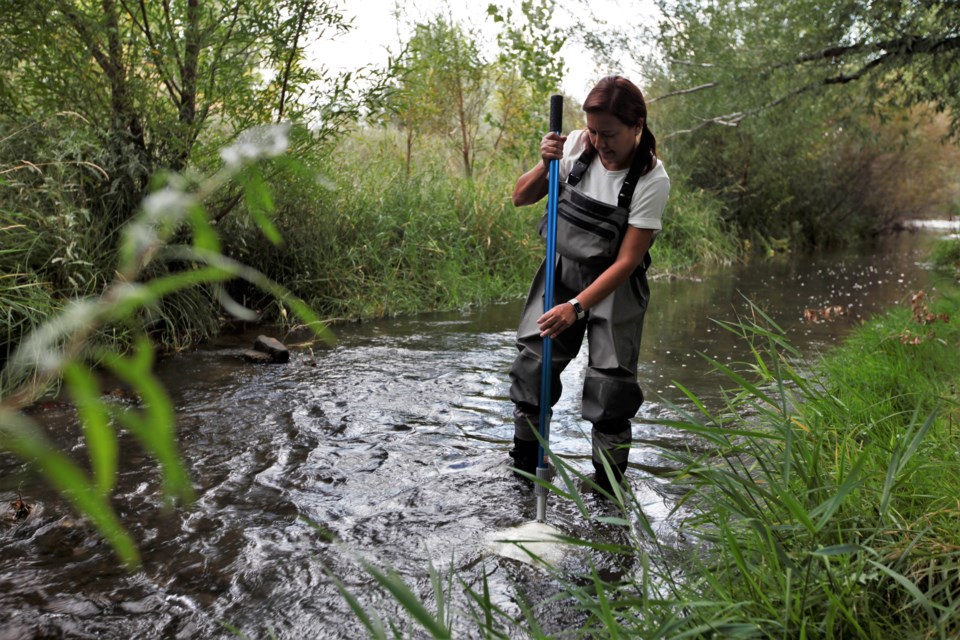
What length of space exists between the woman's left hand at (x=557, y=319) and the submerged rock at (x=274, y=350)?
11.1 ft

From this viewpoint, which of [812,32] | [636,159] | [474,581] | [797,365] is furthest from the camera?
[812,32]

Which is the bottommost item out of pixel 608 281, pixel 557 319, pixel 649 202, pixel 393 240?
pixel 393 240

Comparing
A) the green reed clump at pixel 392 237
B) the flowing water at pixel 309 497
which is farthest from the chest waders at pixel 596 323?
the green reed clump at pixel 392 237

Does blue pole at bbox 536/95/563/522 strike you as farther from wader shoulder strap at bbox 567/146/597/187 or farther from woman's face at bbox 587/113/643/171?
woman's face at bbox 587/113/643/171

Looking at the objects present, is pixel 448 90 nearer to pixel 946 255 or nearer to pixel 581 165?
pixel 581 165

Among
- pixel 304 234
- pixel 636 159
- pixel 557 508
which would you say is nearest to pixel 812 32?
pixel 304 234

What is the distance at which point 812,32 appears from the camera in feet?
29.6

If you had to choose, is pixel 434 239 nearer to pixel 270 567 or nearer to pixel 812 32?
pixel 812 32

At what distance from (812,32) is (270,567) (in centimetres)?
861

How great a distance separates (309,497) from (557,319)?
1.39 meters

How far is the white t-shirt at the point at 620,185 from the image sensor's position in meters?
3.32

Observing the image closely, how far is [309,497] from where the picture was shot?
12.0 ft

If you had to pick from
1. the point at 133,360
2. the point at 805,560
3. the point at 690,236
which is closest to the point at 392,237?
the point at 805,560

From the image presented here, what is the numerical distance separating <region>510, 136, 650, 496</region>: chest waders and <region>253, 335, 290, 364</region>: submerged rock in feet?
9.96
